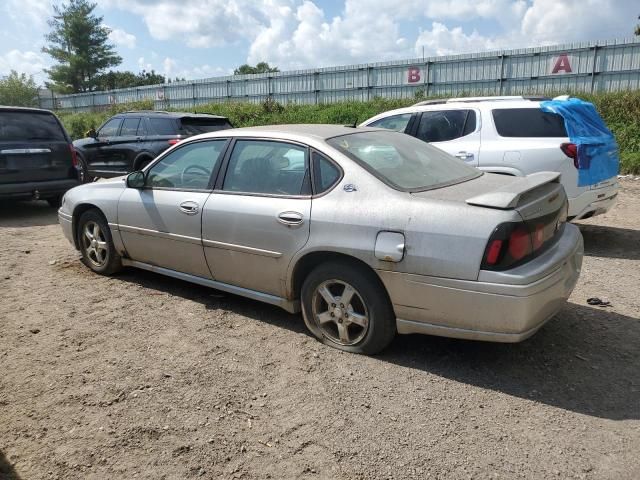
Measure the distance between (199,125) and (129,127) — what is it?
5.63 feet

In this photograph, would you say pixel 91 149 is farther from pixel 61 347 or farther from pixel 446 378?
pixel 446 378

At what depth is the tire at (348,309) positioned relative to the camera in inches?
138

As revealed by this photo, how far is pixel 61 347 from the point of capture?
3953 millimetres

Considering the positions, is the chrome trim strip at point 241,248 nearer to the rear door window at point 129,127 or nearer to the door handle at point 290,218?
the door handle at point 290,218

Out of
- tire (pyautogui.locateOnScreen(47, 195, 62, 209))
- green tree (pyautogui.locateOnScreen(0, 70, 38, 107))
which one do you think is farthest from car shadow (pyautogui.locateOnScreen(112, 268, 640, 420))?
green tree (pyautogui.locateOnScreen(0, 70, 38, 107))

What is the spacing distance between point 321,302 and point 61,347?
1.97 metres

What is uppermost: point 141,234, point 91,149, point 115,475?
point 91,149

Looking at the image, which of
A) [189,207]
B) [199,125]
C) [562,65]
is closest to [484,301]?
[189,207]

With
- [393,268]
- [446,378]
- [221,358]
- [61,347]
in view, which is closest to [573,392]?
[446,378]

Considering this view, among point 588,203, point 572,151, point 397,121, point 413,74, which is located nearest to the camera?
point 572,151

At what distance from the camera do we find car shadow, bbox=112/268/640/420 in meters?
3.20

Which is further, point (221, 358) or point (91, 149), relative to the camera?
point (91, 149)

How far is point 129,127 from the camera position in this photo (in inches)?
445

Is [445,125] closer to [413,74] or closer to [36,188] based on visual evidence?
[36,188]
